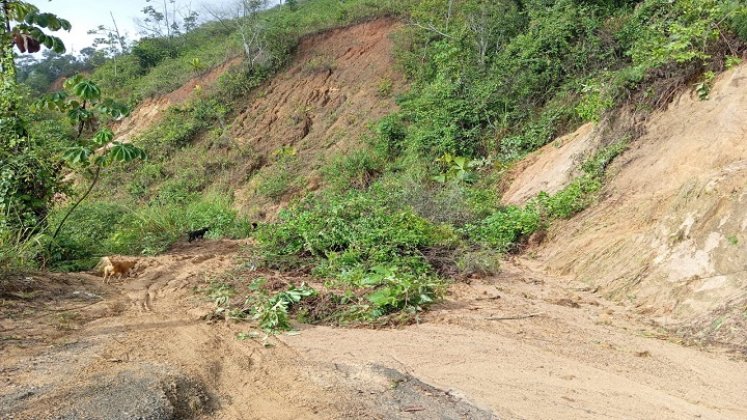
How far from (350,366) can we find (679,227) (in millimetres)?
4380

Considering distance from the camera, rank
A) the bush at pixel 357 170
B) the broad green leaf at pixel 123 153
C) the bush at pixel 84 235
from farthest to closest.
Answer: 1. the bush at pixel 357 170
2. the bush at pixel 84 235
3. the broad green leaf at pixel 123 153

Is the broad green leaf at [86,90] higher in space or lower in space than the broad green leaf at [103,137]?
higher

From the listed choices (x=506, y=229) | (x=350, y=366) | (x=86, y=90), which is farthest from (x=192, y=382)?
(x=506, y=229)

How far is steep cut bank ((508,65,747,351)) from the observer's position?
5.29 metres

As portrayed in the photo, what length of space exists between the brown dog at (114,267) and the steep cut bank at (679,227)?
5387 mm

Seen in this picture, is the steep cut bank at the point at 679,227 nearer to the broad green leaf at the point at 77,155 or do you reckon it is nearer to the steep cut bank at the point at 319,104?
the broad green leaf at the point at 77,155

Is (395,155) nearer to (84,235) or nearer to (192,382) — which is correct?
(84,235)

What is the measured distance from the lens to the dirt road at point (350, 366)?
3.21 meters

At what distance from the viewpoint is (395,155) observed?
1580 centimetres

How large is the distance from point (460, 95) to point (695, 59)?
6.64 metres

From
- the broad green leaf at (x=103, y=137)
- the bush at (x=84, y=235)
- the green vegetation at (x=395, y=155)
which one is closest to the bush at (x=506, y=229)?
the green vegetation at (x=395, y=155)

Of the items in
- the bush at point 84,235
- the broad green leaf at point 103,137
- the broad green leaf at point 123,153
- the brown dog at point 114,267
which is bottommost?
the brown dog at point 114,267

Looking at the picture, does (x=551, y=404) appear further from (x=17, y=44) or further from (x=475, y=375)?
(x=17, y=44)

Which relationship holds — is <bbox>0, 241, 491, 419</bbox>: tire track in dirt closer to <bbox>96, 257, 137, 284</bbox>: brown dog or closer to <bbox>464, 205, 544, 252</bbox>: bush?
<bbox>96, 257, 137, 284</bbox>: brown dog
